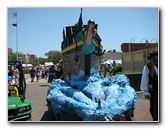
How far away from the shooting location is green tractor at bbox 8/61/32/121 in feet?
11.5

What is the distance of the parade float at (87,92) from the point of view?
3.27m

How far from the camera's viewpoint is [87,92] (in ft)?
12.3

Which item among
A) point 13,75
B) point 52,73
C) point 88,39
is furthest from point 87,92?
point 52,73

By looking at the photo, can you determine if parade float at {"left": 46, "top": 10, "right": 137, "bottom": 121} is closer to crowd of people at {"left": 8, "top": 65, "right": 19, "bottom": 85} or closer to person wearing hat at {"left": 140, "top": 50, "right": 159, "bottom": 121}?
person wearing hat at {"left": 140, "top": 50, "right": 159, "bottom": 121}

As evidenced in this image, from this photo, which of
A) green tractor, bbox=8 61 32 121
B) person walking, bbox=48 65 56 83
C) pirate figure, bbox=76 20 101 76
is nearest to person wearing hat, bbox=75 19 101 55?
pirate figure, bbox=76 20 101 76

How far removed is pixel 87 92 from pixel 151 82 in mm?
1002

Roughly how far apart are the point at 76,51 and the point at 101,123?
1528 mm

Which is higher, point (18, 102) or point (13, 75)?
point (13, 75)

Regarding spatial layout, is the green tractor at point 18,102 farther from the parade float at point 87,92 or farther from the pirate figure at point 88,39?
the pirate figure at point 88,39

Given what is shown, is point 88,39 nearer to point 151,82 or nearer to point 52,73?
point 151,82

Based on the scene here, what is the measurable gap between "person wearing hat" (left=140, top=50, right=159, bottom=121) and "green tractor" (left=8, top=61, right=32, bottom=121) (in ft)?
5.63

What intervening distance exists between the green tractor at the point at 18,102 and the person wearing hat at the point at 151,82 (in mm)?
1716

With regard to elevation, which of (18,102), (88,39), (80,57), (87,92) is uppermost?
(88,39)
